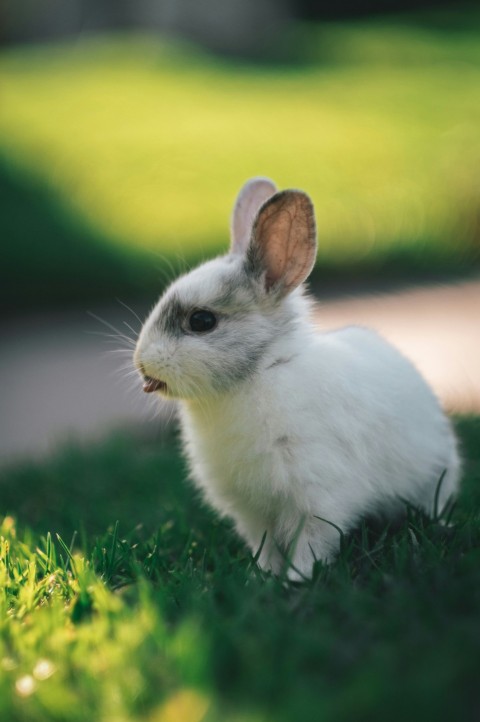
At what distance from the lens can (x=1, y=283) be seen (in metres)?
7.43

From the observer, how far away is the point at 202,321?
248 cm

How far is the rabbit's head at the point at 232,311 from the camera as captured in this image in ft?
7.95

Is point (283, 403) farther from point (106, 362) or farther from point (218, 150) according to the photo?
point (218, 150)

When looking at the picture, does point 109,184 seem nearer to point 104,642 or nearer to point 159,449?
point 159,449

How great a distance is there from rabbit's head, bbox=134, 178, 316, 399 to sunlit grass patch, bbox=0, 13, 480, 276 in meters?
4.90

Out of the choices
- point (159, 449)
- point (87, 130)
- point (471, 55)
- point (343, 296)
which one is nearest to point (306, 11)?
point (471, 55)

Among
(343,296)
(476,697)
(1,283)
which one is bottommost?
(1,283)

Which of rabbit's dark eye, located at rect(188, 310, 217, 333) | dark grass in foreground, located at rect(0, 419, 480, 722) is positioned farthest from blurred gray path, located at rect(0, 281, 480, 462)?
dark grass in foreground, located at rect(0, 419, 480, 722)

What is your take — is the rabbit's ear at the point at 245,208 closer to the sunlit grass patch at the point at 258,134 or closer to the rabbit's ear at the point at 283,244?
the rabbit's ear at the point at 283,244

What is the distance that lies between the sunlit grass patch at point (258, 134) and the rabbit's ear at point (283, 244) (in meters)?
4.89

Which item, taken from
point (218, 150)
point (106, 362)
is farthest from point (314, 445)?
point (218, 150)

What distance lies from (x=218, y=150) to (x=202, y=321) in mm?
8392

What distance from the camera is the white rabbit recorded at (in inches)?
91.4

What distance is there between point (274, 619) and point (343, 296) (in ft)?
18.0
